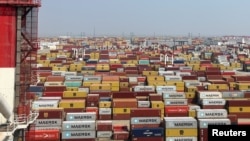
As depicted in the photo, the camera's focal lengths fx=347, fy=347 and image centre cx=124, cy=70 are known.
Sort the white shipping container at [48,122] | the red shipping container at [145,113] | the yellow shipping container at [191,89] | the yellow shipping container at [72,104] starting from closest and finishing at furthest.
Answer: the white shipping container at [48,122] → the red shipping container at [145,113] → the yellow shipping container at [72,104] → the yellow shipping container at [191,89]

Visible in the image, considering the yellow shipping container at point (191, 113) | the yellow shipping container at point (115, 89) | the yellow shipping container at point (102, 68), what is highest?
the yellow shipping container at point (102, 68)

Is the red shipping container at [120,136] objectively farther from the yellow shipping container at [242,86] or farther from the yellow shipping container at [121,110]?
the yellow shipping container at [242,86]

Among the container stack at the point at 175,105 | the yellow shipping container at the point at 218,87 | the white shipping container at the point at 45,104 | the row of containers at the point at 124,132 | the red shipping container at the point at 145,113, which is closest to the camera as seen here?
the row of containers at the point at 124,132

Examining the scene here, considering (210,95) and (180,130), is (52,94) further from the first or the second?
(180,130)

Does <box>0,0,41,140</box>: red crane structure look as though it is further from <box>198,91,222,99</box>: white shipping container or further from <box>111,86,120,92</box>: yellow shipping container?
<box>111,86,120,92</box>: yellow shipping container

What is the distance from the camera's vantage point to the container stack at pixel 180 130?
31188mm

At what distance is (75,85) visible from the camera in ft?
→ 190

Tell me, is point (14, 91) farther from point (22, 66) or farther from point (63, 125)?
point (63, 125)

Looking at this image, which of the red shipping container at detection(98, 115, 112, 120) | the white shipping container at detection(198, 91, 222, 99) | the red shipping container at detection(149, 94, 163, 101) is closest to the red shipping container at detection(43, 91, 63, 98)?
the red shipping container at detection(98, 115, 112, 120)

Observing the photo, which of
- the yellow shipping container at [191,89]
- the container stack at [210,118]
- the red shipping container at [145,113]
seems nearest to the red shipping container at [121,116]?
the red shipping container at [145,113]

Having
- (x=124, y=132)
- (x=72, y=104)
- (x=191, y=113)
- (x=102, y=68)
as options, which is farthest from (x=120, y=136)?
(x=102, y=68)

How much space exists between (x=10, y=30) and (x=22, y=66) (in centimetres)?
144

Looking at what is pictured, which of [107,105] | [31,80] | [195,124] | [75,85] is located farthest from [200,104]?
[31,80]

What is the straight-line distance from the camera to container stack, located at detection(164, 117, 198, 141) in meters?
31.2
